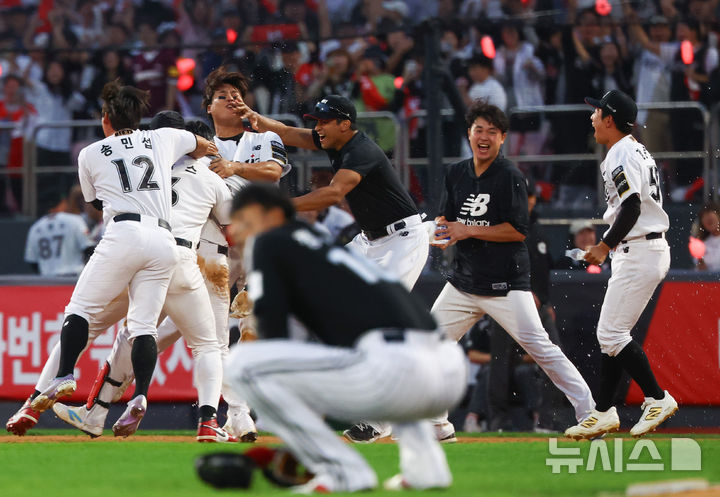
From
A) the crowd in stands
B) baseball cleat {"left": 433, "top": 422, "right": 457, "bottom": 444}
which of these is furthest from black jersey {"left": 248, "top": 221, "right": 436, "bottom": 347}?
the crowd in stands

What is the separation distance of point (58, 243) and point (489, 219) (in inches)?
221

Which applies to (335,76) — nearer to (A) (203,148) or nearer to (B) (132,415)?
(A) (203,148)

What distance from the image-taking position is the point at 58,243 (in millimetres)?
11953

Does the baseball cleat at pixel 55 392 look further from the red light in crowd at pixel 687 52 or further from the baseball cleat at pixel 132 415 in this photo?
the red light in crowd at pixel 687 52

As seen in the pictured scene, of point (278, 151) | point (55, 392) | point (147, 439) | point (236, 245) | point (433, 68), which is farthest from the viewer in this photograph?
point (433, 68)

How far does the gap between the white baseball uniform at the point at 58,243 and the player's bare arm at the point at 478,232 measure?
5.16 meters

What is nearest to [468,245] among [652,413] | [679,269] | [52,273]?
[652,413]

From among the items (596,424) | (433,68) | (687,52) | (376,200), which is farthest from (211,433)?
(687,52)

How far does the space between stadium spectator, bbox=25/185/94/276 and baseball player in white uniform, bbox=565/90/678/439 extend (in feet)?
19.7

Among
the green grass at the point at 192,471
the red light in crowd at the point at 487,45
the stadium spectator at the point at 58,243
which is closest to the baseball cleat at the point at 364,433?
the green grass at the point at 192,471

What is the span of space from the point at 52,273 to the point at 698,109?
672 cm

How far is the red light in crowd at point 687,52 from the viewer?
1175cm

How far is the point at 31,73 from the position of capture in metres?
13.6

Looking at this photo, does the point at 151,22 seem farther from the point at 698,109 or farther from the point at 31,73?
the point at 698,109
